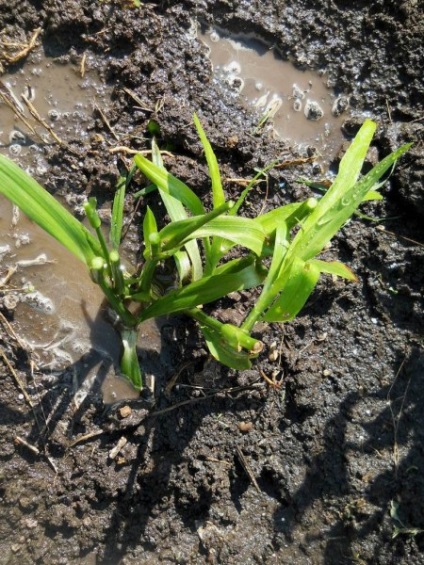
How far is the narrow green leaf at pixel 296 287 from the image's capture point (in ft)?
4.99

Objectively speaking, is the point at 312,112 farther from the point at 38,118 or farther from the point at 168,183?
the point at 38,118

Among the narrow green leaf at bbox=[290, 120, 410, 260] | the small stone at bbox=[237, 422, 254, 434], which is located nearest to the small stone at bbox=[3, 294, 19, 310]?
the small stone at bbox=[237, 422, 254, 434]

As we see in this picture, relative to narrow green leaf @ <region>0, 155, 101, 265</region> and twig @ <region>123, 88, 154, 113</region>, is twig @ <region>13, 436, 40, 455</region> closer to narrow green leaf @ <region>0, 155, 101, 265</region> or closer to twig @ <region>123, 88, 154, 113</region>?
narrow green leaf @ <region>0, 155, 101, 265</region>

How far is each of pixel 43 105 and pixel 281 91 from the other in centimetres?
97

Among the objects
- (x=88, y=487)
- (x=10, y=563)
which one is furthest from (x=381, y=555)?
(x=10, y=563)

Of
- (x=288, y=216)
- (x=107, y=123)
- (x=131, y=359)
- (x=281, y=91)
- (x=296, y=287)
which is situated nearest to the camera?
(x=296, y=287)

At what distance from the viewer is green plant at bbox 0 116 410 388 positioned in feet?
5.18

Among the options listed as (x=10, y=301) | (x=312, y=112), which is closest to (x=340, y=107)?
(x=312, y=112)

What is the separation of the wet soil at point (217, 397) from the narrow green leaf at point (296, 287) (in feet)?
1.77

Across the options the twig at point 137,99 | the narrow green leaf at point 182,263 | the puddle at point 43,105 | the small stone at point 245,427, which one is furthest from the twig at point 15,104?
the small stone at point 245,427

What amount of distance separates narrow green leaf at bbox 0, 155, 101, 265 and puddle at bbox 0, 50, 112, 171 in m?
0.55

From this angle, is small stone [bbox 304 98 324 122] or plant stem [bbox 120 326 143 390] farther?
small stone [bbox 304 98 324 122]

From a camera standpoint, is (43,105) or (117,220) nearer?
(117,220)

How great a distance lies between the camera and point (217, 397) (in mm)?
2191
